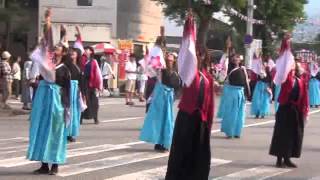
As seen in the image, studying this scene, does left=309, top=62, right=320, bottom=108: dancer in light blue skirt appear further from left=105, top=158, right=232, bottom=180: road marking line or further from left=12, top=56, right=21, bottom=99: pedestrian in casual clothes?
left=105, top=158, right=232, bottom=180: road marking line

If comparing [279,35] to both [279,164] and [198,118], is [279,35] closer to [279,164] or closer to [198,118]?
[279,164]

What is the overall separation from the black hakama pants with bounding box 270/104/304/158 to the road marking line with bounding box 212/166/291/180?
0.40 meters

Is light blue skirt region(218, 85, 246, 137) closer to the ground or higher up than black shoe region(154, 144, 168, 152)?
higher up

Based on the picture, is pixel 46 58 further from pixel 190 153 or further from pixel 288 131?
pixel 288 131

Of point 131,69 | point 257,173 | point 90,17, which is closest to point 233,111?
point 257,173

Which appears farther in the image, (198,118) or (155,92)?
(155,92)

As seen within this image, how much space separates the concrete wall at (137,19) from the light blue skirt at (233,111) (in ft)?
96.7

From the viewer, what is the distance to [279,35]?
50875 millimetres

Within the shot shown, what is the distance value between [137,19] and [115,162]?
35.8m

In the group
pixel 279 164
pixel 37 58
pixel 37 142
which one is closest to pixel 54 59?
pixel 37 58

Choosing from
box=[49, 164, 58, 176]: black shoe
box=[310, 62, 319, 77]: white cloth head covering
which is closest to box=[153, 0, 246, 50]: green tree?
box=[310, 62, 319, 77]: white cloth head covering

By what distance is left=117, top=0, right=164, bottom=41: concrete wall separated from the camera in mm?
44562

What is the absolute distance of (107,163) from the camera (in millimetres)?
10336

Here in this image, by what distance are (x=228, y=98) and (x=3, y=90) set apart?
851 cm
